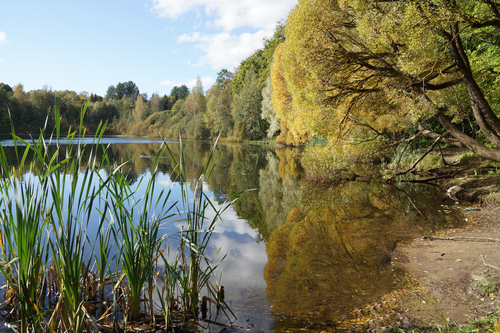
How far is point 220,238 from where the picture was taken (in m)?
6.53

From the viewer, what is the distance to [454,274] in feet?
13.9

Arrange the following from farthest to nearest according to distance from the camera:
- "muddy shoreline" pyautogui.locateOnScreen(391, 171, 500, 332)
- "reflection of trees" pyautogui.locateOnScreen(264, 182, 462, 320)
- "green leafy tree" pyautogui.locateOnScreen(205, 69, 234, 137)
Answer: "green leafy tree" pyautogui.locateOnScreen(205, 69, 234, 137) < "reflection of trees" pyautogui.locateOnScreen(264, 182, 462, 320) < "muddy shoreline" pyautogui.locateOnScreen(391, 171, 500, 332)

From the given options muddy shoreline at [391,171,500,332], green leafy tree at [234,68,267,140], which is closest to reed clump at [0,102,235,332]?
muddy shoreline at [391,171,500,332]

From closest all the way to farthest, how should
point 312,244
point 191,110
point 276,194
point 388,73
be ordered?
point 312,244 < point 388,73 < point 276,194 < point 191,110

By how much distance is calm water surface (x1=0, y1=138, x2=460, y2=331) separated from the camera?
3.83 m

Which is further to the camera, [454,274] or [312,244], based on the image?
[312,244]

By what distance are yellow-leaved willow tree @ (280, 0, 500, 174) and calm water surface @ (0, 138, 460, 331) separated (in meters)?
2.21

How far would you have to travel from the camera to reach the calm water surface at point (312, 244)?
12.6ft

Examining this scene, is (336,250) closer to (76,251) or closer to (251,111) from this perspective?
(76,251)

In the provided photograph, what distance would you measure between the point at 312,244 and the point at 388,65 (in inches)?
202

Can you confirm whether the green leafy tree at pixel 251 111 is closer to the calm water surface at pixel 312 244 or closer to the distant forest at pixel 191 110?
the distant forest at pixel 191 110

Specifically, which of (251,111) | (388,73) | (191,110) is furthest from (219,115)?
(388,73)

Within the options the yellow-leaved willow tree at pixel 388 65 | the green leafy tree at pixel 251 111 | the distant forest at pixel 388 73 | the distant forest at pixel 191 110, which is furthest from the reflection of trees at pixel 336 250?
the green leafy tree at pixel 251 111

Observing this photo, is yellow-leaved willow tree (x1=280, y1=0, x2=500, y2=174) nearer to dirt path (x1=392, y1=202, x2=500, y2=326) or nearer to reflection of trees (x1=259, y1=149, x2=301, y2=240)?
reflection of trees (x1=259, y1=149, x2=301, y2=240)
